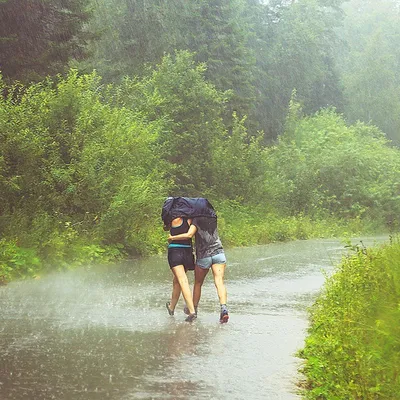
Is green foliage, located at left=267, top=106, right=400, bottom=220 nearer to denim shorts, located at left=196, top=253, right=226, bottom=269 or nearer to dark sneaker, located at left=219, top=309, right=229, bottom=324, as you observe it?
denim shorts, located at left=196, top=253, right=226, bottom=269

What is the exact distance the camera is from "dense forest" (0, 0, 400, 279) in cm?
2239

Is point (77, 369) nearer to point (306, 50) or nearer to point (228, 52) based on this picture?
point (228, 52)

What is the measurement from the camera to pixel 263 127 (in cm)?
7206

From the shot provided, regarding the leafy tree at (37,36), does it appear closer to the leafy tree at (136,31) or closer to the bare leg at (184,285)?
the bare leg at (184,285)

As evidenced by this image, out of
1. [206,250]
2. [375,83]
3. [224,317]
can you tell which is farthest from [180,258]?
[375,83]

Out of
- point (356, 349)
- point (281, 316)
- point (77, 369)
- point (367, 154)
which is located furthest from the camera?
point (367, 154)

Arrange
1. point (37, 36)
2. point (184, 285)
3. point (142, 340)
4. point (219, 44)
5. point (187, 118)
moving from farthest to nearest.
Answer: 1. point (219, 44)
2. point (187, 118)
3. point (37, 36)
4. point (184, 285)
5. point (142, 340)

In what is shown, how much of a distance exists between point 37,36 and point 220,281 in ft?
58.8

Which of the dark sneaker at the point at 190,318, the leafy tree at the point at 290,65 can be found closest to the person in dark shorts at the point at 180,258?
the dark sneaker at the point at 190,318

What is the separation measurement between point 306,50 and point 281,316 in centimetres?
7069

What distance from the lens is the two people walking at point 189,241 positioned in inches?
499

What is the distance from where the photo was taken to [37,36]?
93.6 ft

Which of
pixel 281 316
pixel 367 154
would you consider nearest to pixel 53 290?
pixel 281 316

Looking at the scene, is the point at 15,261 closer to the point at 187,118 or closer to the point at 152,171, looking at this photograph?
the point at 152,171
